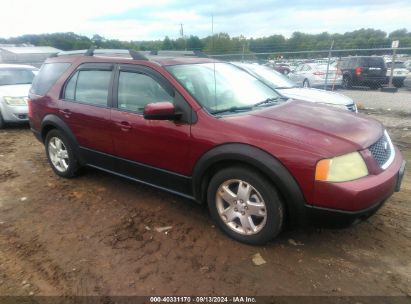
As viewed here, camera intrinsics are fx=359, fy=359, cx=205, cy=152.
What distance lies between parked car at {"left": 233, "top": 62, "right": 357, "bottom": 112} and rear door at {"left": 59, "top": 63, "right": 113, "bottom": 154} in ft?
10.0

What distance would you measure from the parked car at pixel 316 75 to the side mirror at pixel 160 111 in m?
11.5

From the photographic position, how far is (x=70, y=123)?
15.4ft

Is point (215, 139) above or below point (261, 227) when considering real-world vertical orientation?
above

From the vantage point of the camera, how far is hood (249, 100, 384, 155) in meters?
2.93

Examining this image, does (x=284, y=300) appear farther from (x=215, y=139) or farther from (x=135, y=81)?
(x=135, y=81)

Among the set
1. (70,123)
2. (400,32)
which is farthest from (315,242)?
(400,32)

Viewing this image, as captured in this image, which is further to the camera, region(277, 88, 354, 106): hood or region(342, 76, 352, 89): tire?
region(342, 76, 352, 89): tire

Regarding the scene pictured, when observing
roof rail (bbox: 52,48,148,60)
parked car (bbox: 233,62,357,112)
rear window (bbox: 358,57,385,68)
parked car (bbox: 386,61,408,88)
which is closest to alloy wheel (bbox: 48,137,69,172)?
roof rail (bbox: 52,48,148,60)

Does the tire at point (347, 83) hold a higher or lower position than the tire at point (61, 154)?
lower

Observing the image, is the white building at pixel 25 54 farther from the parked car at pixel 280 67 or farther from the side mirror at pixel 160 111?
the side mirror at pixel 160 111

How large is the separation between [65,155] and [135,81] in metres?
1.84

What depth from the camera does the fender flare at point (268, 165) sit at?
292cm

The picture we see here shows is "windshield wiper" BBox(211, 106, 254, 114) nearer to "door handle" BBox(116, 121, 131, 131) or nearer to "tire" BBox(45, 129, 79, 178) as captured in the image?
"door handle" BBox(116, 121, 131, 131)

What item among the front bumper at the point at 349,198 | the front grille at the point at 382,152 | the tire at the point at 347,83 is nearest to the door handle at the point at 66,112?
the front bumper at the point at 349,198
